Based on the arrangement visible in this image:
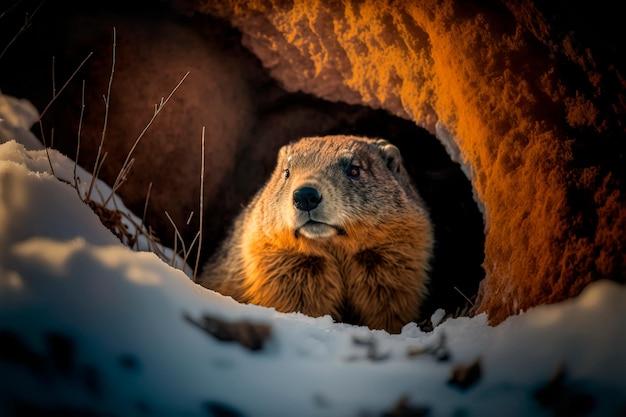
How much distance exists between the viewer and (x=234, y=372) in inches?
94.1

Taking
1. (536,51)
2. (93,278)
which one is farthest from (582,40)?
Answer: (93,278)

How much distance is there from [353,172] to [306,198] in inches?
28.0

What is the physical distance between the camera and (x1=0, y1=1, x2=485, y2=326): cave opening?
18.4ft

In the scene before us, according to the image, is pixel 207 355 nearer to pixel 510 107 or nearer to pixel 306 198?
pixel 306 198

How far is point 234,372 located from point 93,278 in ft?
2.30

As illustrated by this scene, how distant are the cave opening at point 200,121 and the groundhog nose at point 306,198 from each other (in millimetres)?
1452

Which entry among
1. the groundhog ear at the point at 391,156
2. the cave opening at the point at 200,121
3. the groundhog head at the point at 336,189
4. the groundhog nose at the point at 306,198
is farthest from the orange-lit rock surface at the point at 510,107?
the groundhog nose at the point at 306,198

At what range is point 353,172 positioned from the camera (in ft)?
15.6

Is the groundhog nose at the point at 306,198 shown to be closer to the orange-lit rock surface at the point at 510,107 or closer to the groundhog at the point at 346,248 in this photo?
→ the groundhog at the point at 346,248

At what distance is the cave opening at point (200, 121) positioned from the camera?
562cm

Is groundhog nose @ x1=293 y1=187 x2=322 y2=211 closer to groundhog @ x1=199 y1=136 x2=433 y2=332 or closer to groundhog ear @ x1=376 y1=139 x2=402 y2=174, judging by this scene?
groundhog @ x1=199 y1=136 x2=433 y2=332

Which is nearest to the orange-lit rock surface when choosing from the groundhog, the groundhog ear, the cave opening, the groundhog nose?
the groundhog ear

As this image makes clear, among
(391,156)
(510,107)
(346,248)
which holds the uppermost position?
(510,107)

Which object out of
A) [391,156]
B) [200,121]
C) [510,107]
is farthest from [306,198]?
[200,121]
